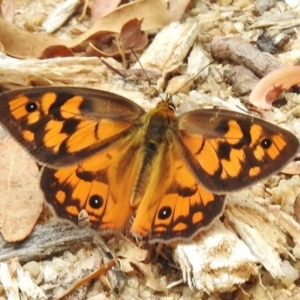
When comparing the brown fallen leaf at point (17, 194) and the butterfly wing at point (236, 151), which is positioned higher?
the butterfly wing at point (236, 151)

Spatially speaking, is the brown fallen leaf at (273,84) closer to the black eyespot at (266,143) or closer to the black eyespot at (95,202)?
the black eyespot at (266,143)

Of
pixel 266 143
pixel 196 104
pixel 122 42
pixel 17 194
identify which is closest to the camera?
pixel 266 143

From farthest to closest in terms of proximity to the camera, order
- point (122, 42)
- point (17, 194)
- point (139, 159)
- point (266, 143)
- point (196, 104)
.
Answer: point (122, 42) < point (196, 104) < point (17, 194) < point (139, 159) < point (266, 143)

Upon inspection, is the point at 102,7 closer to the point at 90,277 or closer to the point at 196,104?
the point at 196,104

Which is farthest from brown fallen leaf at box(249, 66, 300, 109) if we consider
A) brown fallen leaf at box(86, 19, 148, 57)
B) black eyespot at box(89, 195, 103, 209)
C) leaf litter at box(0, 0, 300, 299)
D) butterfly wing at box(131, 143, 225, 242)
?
black eyespot at box(89, 195, 103, 209)

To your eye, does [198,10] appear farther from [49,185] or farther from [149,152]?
[49,185]

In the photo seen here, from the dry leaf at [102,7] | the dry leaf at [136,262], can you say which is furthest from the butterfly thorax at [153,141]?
the dry leaf at [102,7]

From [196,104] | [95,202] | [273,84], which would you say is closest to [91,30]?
[196,104]
